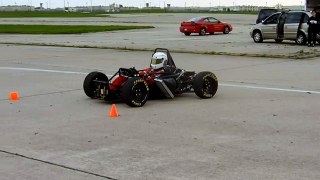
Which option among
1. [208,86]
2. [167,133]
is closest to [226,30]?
[208,86]

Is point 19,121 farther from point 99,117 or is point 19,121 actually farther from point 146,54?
point 146,54

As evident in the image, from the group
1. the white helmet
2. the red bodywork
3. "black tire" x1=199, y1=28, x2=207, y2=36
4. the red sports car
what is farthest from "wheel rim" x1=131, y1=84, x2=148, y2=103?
"black tire" x1=199, y1=28, x2=207, y2=36

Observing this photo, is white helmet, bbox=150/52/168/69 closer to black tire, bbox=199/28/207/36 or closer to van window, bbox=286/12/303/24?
van window, bbox=286/12/303/24

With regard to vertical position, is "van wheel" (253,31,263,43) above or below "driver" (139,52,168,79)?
below

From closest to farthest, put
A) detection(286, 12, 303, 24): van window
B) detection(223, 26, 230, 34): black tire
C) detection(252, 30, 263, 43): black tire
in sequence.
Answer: detection(286, 12, 303, 24): van window
detection(252, 30, 263, 43): black tire
detection(223, 26, 230, 34): black tire

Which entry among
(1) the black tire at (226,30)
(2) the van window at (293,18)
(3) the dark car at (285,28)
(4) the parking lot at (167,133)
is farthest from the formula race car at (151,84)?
(1) the black tire at (226,30)

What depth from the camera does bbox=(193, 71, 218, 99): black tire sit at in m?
10.4

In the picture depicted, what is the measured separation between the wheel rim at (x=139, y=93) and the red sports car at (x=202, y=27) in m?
31.2

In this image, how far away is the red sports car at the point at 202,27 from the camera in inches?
1593

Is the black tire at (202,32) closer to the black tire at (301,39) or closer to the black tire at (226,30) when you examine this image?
the black tire at (226,30)

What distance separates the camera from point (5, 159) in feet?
20.1

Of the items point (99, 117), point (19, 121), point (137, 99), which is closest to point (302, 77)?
point (137, 99)

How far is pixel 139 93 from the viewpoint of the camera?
31.2 feet

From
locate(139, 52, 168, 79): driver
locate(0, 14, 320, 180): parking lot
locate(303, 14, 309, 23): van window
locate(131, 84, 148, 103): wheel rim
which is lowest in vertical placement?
locate(0, 14, 320, 180): parking lot
